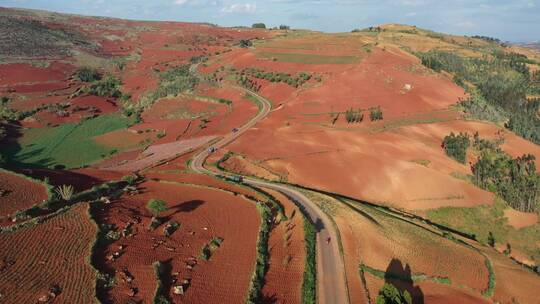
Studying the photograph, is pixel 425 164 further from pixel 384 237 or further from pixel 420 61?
pixel 420 61

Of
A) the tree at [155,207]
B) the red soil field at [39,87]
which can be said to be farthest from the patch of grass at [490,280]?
the red soil field at [39,87]

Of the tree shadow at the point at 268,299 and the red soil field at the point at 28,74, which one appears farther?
the red soil field at the point at 28,74

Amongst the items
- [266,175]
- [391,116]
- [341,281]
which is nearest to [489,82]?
[391,116]

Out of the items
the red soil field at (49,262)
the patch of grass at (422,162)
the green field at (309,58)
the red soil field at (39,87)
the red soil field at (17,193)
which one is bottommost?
the patch of grass at (422,162)

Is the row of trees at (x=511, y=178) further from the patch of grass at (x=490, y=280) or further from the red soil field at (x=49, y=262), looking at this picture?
the red soil field at (x=49, y=262)

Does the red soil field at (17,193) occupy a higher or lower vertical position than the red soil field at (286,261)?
higher

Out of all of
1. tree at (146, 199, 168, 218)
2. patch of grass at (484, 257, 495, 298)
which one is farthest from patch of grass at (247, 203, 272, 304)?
patch of grass at (484, 257, 495, 298)
